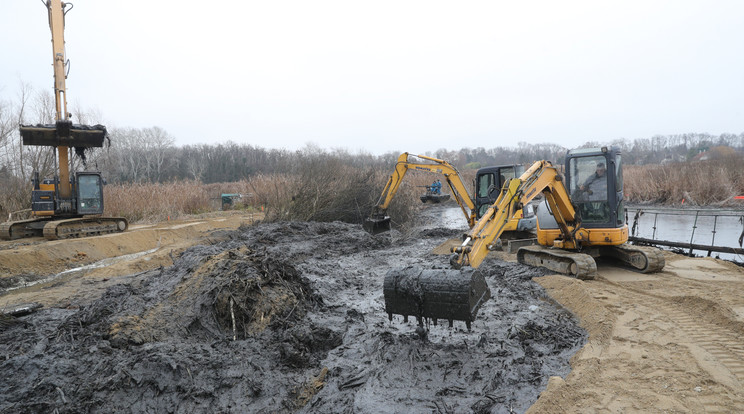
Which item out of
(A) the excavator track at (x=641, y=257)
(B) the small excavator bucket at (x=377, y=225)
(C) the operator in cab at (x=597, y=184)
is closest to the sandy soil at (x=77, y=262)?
(B) the small excavator bucket at (x=377, y=225)

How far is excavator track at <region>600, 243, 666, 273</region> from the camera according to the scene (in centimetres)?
786

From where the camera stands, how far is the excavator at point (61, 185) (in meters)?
12.1

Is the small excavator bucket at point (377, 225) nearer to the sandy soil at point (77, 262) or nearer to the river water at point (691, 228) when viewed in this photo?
the sandy soil at point (77, 262)

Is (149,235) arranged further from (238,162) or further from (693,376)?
(238,162)

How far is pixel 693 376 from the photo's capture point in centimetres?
384

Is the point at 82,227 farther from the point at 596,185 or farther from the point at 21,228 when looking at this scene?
the point at 596,185

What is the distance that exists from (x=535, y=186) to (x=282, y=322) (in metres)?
4.53

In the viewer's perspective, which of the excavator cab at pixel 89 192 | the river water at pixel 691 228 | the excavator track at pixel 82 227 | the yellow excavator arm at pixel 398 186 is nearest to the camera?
the excavator track at pixel 82 227

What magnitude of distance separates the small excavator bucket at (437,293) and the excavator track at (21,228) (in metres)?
13.3

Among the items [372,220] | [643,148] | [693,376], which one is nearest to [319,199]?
[372,220]

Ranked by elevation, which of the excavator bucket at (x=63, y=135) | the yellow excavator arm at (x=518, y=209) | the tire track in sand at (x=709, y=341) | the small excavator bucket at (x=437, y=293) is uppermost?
the excavator bucket at (x=63, y=135)

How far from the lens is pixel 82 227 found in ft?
42.8

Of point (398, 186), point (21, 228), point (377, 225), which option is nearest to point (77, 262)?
point (21, 228)

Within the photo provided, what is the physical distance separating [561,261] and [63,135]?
45.4 feet
